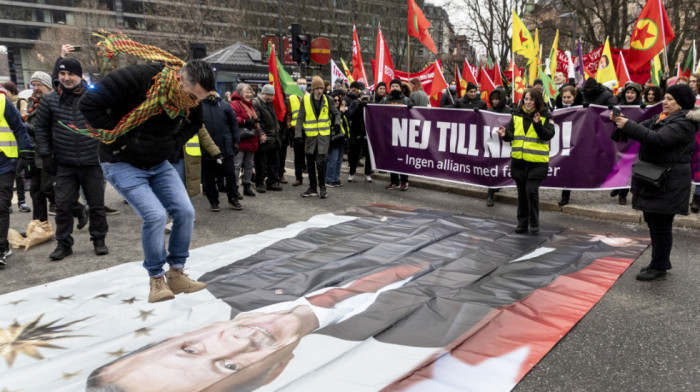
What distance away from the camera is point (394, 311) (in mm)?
3686

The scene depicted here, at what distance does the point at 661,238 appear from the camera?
450cm

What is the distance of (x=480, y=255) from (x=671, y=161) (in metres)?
1.88

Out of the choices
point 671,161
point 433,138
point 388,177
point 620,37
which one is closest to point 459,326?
point 671,161

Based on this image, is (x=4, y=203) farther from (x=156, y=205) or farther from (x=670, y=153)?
(x=670, y=153)

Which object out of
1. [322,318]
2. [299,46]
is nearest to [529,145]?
[322,318]

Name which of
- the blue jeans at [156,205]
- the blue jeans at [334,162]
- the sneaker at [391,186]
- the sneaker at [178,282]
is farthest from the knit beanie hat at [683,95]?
the blue jeans at [334,162]

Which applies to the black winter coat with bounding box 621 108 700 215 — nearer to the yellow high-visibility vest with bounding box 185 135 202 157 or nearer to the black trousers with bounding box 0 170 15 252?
the yellow high-visibility vest with bounding box 185 135 202 157

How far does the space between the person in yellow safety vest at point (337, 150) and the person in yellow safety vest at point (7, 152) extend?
5092 mm

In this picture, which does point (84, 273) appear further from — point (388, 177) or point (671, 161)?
point (388, 177)

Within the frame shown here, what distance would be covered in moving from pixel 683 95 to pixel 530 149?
5.94 feet

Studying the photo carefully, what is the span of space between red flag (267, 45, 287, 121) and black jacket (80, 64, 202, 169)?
5.64 m

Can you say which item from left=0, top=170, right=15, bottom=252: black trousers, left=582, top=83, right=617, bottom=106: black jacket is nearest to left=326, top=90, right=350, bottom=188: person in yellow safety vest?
left=582, top=83, right=617, bottom=106: black jacket

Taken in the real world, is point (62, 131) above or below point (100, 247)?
above

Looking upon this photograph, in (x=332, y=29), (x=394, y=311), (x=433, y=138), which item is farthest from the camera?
(x=332, y=29)
